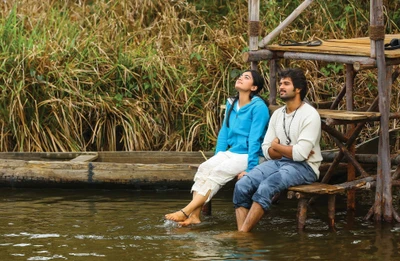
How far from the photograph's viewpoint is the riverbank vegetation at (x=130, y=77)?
41.3 ft

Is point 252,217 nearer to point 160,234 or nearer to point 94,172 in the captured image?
point 160,234

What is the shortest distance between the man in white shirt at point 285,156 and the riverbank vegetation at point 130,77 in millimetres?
3457

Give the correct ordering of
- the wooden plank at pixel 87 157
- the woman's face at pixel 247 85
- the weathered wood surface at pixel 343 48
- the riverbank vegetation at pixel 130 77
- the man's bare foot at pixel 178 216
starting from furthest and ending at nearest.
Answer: the riverbank vegetation at pixel 130 77 → the wooden plank at pixel 87 157 → the woman's face at pixel 247 85 → the man's bare foot at pixel 178 216 → the weathered wood surface at pixel 343 48

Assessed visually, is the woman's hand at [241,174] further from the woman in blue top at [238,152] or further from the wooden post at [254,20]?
the wooden post at [254,20]

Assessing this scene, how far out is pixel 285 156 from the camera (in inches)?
354

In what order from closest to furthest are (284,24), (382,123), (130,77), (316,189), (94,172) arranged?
(316,189) → (382,123) → (284,24) → (94,172) → (130,77)

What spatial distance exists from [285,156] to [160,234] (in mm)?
1314

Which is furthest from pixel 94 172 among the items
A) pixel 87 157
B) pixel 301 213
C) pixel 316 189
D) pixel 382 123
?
pixel 382 123

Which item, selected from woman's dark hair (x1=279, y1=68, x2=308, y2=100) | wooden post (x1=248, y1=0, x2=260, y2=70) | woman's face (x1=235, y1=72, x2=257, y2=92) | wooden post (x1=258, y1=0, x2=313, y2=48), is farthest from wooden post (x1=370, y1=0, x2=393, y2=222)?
wooden post (x1=248, y1=0, x2=260, y2=70)

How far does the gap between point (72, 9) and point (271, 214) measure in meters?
5.77

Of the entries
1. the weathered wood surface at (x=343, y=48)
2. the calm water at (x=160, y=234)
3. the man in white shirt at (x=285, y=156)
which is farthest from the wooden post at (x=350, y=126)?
the man in white shirt at (x=285, y=156)

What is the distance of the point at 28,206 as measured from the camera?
1067 centimetres

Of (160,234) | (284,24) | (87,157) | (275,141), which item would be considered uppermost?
(284,24)

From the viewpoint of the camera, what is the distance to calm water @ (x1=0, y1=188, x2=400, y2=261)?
8195mm
